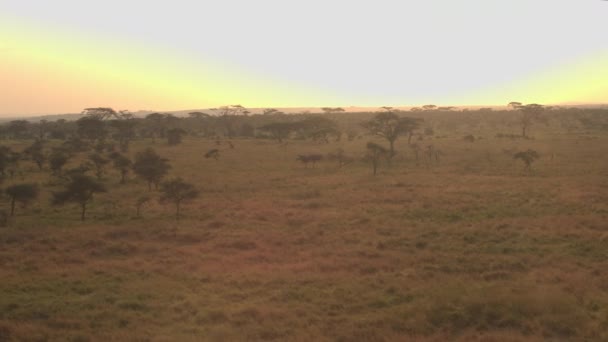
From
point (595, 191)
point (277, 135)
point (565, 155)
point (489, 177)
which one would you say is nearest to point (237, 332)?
point (595, 191)

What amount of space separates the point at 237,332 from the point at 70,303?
13.9 ft

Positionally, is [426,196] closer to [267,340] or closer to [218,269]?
[218,269]

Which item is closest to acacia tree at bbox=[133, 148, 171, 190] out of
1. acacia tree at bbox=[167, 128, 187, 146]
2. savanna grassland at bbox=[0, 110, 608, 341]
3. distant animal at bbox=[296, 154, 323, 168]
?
savanna grassland at bbox=[0, 110, 608, 341]

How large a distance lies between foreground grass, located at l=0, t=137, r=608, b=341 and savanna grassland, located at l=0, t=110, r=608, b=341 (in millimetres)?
52

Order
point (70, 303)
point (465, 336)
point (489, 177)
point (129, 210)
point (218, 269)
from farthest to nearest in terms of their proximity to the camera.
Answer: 1. point (489, 177)
2. point (129, 210)
3. point (218, 269)
4. point (70, 303)
5. point (465, 336)

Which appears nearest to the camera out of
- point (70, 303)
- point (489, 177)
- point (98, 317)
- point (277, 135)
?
point (98, 317)

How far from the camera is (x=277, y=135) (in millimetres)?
60531

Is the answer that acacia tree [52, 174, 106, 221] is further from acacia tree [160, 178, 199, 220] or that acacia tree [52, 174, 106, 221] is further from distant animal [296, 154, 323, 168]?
distant animal [296, 154, 323, 168]

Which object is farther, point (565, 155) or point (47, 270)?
point (565, 155)

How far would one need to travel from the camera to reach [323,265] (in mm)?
13336

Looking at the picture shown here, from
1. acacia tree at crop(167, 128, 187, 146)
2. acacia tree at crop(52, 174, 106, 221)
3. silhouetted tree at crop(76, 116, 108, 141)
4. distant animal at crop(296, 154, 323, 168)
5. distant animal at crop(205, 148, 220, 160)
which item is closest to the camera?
acacia tree at crop(52, 174, 106, 221)

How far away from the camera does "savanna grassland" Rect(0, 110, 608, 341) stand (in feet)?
29.9

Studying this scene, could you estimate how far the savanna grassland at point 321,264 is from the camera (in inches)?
358

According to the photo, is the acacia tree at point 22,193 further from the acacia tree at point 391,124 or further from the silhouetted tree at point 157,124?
the silhouetted tree at point 157,124
